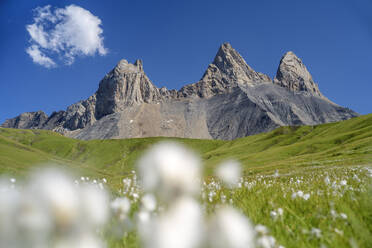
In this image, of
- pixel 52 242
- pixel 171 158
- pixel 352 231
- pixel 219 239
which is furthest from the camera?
pixel 352 231

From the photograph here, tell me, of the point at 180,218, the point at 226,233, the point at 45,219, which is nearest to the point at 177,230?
the point at 180,218

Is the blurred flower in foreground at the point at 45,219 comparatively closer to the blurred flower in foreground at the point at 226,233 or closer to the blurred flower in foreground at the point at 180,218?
the blurred flower in foreground at the point at 180,218

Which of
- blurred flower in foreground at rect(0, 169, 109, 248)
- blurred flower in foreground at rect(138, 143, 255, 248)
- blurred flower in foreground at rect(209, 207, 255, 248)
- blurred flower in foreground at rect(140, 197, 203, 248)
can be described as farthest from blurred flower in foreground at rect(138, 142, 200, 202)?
blurred flower in foreground at rect(0, 169, 109, 248)

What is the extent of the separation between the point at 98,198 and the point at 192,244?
105cm

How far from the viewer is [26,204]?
180 centimetres

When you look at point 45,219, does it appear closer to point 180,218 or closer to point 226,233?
point 180,218

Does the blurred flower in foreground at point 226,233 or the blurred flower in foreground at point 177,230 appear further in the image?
the blurred flower in foreground at point 226,233

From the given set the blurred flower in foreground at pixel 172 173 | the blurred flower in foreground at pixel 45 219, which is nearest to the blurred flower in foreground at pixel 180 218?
the blurred flower in foreground at pixel 172 173

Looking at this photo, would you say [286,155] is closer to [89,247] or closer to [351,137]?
[351,137]

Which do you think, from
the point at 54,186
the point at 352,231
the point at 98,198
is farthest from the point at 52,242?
the point at 352,231

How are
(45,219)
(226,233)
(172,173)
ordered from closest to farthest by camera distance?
(45,219) → (226,233) → (172,173)

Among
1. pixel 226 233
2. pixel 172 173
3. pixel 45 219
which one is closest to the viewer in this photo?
pixel 45 219

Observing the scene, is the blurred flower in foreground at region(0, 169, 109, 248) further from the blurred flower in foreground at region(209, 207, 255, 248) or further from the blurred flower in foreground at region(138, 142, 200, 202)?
the blurred flower in foreground at region(209, 207, 255, 248)

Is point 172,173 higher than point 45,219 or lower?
A: higher
